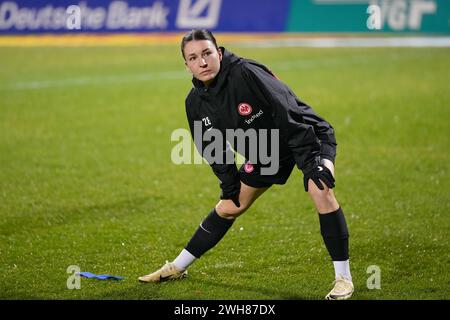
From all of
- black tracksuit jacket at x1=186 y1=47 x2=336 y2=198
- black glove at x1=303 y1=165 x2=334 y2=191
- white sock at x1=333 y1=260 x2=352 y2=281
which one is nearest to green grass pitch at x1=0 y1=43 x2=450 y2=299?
white sock at x1=333 y1=260 x2=352 y2=281

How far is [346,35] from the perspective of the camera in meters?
22.2

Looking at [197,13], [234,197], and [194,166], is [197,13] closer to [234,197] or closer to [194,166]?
[194,166]

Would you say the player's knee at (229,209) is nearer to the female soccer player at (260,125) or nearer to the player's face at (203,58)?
the female soccer player at (260,125)

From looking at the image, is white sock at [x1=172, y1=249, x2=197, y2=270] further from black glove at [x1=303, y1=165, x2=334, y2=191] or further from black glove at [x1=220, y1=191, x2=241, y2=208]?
black glove at [x1=303, y1=165, x2=334, y2=191]

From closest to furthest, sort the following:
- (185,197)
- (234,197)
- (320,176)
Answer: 1. (320,176)
2. (234,197)
3. (185,197)

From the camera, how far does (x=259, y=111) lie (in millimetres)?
4996

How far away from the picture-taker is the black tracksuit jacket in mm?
4867

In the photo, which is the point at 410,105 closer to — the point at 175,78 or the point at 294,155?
the point at 175,78

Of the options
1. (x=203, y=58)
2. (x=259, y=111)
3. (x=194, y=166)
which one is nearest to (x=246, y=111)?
(x=259, y=111)

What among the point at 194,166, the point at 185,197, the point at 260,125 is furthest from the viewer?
the point at 194,166

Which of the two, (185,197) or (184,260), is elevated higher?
(184,260)

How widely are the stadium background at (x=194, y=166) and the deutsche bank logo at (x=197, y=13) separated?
0.14ft

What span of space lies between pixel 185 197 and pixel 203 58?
3126mm

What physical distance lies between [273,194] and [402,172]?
5.38 ft
